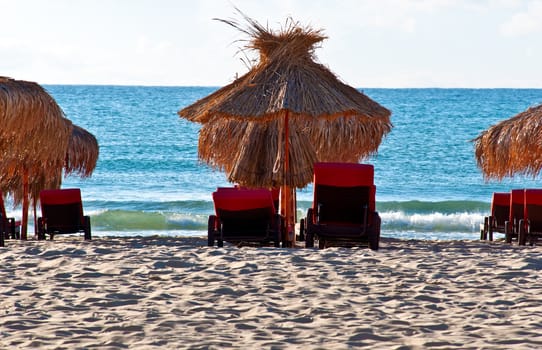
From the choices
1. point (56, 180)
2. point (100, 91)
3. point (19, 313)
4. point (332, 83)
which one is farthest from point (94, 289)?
point (100, 91)

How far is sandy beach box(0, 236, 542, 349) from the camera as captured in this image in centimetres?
431

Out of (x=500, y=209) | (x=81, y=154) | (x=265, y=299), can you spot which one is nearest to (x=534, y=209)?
(x=500, y=209)

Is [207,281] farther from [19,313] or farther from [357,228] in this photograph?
[357,228]

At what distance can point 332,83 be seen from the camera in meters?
8.64

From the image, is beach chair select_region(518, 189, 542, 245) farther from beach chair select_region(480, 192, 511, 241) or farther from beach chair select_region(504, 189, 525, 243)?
beach chair select_region(480, 192, 511, 241)

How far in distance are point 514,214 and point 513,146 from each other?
978mm

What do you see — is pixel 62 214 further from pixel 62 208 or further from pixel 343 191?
pixel 343 191

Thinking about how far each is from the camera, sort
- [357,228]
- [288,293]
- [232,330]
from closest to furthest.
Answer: [232,330]
[288,293]
[357,228]

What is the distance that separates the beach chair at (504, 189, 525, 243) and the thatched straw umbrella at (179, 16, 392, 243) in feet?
6.15

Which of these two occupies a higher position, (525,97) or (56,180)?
(525,97)

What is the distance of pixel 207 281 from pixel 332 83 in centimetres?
340

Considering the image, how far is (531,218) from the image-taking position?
9.16 m

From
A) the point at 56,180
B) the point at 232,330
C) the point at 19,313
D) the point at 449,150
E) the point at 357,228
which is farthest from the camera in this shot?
the point at 449,150

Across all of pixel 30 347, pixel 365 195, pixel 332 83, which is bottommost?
pixel 30 347
